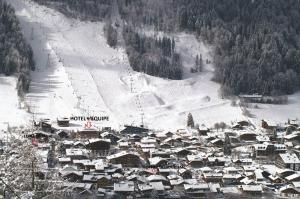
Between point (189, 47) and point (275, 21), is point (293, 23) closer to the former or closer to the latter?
point (275, 21)

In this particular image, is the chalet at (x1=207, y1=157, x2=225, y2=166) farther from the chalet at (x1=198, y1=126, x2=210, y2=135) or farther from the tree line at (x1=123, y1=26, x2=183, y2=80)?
the tree line at (x1=123, y1=26, x2=183, y2=80)

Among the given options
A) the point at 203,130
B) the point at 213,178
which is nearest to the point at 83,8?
the point at 203,130

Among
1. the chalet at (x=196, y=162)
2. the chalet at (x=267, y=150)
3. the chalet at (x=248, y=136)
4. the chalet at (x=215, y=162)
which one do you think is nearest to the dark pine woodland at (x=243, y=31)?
the chalet at (x=248, y=136)

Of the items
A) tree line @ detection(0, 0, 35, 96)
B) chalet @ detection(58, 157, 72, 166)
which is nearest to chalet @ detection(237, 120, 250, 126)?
chalet @ detection(58, 157, 72, 166)

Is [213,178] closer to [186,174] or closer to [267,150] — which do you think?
[186,174]

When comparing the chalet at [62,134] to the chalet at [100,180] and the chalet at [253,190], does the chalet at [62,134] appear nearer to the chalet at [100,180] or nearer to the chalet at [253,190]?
the chalet at [100,180]

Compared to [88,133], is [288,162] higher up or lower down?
lower down

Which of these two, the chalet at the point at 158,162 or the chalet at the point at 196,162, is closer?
the chalet at the point at 158,162
